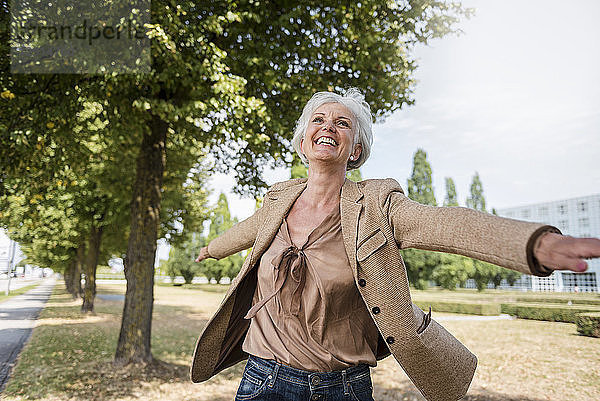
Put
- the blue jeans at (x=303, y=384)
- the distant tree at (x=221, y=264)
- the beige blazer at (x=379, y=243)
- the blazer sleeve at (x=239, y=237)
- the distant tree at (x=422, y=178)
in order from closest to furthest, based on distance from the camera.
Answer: the beige blazer at (x=379, y=243) → the blue jeans at (x=303, y=384) → the blazer sleeve at (x=239, y=237) → the distant tree at (x=422, y=178) → the distant tree at (x=221, y=264)

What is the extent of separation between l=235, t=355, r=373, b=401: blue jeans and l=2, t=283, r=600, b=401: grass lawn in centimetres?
641

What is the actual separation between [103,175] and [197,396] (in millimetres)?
9498

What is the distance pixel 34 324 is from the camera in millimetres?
16750

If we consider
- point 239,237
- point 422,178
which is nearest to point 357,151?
point 239,237

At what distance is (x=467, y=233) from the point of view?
1.64 m

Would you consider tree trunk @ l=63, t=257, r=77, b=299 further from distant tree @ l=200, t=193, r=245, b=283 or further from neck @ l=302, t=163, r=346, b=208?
neck @ l=302, t=163, r=346, b=208

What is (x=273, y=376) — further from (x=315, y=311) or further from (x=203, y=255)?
(x=203, y=255)

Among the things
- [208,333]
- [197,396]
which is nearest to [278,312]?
[208,333]

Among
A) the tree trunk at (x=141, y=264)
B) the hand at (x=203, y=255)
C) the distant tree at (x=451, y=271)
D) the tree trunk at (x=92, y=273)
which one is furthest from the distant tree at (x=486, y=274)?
the hand at (x=203, y=255)

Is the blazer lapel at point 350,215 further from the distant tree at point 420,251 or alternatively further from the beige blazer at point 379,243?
the distant tree at point 420,251

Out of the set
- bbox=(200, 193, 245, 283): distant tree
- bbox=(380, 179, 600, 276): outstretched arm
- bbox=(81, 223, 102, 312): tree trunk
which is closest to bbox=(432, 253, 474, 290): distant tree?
bbox=(81, 223, 102, 312): tree trunk

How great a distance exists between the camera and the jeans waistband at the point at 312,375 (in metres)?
2.04

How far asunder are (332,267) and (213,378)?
27.3ft

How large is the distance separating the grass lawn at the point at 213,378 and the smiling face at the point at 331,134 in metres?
6.90
